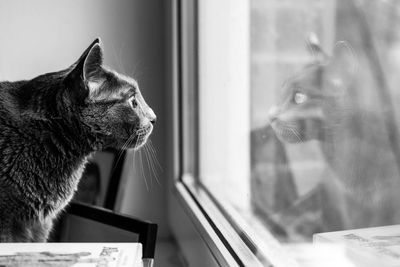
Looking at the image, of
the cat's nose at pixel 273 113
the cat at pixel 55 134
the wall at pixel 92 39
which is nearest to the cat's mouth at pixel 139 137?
the cat at pixel 55 134

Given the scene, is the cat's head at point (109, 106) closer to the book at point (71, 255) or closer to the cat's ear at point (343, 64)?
the book at point (71, 255)

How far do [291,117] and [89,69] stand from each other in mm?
434

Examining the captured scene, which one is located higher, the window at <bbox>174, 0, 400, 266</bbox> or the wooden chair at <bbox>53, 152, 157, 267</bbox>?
the window at <bbox>174, 0, 400, 266</bbox>

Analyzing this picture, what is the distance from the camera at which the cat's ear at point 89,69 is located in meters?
0.75

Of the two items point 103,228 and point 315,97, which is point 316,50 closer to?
point 315,97

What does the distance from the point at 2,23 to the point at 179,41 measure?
489 mm

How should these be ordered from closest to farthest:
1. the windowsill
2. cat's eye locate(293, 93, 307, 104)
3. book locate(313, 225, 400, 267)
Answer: book locate(313, 225, 400, 267), the windowsill, cat's eye locate(293, 93, 307, 104)

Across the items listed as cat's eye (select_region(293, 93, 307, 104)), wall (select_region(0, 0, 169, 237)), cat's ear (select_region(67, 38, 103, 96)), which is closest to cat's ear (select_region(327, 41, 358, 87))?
cat's eye (select_region(293, 93, 307, 104))

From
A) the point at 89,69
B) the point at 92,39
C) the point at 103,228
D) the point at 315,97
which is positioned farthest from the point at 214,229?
the point at 92,39

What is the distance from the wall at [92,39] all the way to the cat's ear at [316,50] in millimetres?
502

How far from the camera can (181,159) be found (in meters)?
1.59

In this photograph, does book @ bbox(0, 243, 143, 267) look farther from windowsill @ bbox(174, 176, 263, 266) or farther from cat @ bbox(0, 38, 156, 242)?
windowsill @ bbox(174, 176, 263, 266)

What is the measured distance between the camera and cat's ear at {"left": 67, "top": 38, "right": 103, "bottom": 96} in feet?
2.46

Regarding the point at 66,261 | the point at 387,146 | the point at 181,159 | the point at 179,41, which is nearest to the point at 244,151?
the point at 181,159
